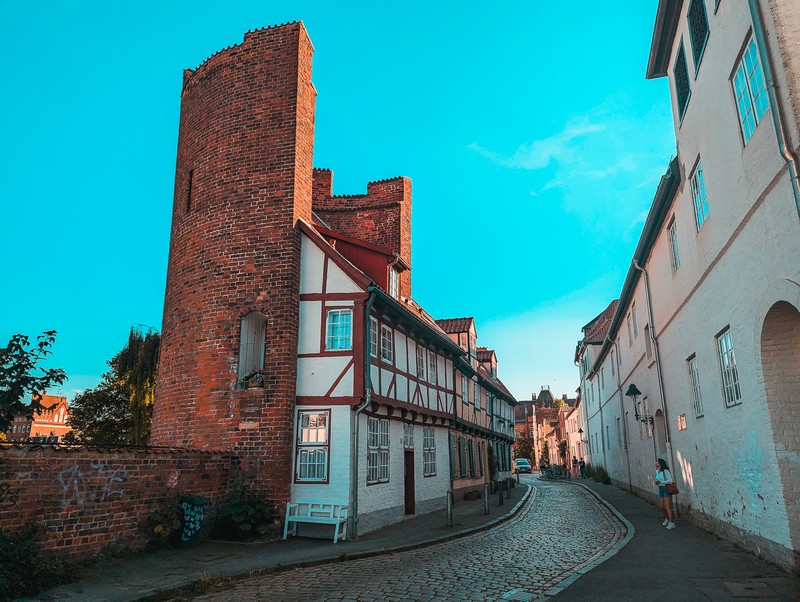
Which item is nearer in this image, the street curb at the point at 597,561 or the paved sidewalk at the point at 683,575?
the paved sidewalk at the point at 683,575

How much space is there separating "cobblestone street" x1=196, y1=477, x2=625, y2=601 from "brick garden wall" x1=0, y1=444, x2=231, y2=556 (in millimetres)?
2974

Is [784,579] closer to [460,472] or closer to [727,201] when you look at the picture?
[727,201]

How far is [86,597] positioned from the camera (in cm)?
800

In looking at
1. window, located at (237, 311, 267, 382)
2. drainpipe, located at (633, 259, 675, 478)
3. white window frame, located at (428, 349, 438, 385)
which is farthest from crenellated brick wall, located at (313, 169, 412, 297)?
drainpipe, located at (633, 259, 675, 478)

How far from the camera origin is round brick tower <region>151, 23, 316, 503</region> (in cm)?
1442

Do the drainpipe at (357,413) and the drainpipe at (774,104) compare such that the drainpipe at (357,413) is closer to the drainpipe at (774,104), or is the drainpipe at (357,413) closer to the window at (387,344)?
the window at (387,344)

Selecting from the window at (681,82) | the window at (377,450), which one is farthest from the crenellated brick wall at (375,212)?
the window at (681,82)

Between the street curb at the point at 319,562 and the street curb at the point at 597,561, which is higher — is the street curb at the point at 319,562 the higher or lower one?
the lower one

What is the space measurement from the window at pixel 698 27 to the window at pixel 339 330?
914 centimetres

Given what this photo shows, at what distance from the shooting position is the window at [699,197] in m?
11.1

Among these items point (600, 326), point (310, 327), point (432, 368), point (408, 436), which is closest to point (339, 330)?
point (310, 327)

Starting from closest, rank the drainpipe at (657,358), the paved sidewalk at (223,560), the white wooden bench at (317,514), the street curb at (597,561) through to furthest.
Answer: the street curb at (597,561) → the paved sidewalk at (223,560) → the white wooden bench at (317,514) → the drainpipe at (657,358)

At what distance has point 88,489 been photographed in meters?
10.1

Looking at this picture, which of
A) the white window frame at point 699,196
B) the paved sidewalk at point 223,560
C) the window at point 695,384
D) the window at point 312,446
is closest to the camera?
the paved sidewalk at point 223,560
